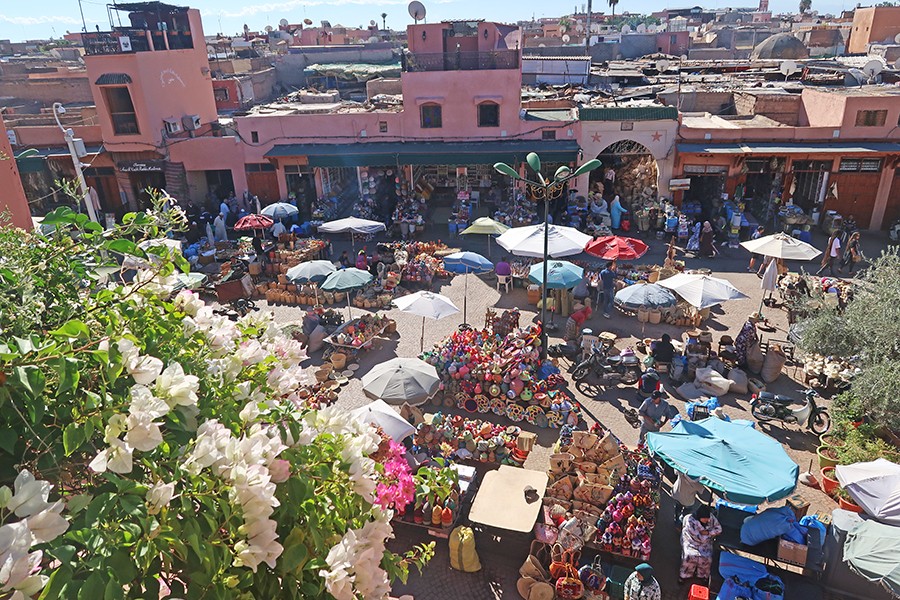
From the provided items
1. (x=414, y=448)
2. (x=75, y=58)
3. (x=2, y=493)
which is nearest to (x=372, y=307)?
(x=414, y=448)

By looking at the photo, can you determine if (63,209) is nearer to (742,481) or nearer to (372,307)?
(742,481)

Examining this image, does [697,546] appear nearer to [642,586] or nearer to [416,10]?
[642,586]

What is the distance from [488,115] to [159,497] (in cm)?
2309

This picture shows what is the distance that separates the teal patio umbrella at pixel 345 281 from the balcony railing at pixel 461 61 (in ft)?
39.2

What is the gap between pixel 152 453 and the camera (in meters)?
2.44

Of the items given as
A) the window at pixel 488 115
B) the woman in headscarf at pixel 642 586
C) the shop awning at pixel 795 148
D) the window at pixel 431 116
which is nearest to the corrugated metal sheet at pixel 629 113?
the shop awning at pixel 795 148

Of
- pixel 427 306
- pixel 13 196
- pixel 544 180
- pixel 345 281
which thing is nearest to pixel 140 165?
pixel 345 281

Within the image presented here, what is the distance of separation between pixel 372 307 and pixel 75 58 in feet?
167

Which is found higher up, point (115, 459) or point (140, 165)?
point (115, 459)

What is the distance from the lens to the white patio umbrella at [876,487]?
7.86 metres

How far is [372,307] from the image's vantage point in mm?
17266

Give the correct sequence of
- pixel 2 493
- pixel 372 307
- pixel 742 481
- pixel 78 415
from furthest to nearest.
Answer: pixel 372 307, pixel 742 481, pixel 78 415, pixel 2 493

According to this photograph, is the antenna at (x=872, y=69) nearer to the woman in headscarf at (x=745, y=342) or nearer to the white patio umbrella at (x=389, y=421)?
the woman in headscarf at (x=745, y=342)

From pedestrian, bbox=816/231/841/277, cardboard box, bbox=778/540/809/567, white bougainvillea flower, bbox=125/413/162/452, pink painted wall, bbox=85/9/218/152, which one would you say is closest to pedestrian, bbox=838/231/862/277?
pedestrian, bbox=816/231/841/277
